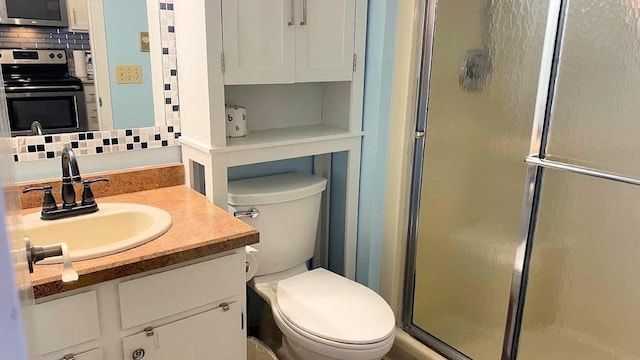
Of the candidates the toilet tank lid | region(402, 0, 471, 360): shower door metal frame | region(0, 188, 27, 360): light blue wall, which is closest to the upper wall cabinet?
region(402, 0, 471, 360): shower door metal frame

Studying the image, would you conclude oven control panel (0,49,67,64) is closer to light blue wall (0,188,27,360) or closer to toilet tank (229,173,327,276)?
toilet tank (229,173,327,276)

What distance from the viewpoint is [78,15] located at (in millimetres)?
1479

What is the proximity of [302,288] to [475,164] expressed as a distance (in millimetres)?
735

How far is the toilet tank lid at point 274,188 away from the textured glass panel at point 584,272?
2.63 feet

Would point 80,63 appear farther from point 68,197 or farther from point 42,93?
point 68,197

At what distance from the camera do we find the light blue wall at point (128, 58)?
1.55 meters

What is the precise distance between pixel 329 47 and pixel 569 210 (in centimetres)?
95

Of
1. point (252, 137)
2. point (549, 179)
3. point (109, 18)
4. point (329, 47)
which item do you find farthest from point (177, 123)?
point (549, 179)

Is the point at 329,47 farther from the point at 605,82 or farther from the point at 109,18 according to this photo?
the point at 605,82

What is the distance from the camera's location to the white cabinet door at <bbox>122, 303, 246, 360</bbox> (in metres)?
1.28

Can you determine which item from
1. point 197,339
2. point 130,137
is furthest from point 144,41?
point 197,339

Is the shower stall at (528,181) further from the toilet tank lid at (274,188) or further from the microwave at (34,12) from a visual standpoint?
the microwave at (34,12)

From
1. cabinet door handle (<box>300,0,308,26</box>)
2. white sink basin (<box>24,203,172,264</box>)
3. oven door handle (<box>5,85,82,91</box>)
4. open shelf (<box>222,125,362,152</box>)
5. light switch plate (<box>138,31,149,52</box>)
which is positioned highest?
cabinet door handle (<box>300,0,308,26</box>)

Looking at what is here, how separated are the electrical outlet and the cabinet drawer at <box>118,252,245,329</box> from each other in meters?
0.69
